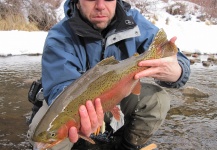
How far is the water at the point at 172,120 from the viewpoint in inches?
110

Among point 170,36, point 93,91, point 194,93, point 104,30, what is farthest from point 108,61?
point 170,36

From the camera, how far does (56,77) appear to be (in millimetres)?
2238

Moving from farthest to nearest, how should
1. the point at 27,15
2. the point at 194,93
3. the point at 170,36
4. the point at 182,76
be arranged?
1. the point at 170,36
2. the point at 27,15
3. the point at 194,93
4. the point at 182,76

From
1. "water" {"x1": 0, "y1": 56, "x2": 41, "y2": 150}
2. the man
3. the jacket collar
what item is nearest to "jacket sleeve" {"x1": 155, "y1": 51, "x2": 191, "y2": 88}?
the man

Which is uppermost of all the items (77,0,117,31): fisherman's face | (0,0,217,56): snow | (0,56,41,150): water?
(77,0,117,31): fisherman's face

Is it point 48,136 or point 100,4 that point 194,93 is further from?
point 48,136

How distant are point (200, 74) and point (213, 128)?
11.9ft

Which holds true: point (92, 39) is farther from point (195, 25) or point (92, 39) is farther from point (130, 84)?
point (195, 25)

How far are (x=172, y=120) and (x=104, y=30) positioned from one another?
4.76ft

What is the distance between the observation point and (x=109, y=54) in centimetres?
253

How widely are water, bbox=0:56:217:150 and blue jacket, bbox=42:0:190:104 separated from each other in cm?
68

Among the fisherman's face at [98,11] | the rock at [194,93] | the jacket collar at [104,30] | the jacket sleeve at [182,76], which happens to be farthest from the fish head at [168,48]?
the rock at [194,93]

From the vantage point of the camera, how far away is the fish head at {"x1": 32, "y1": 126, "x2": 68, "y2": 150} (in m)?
1.66

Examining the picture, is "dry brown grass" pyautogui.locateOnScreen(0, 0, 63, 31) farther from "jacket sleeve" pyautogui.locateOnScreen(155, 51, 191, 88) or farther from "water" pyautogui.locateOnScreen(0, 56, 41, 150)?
"jacket sleeve" pyautogui.locateOnScreen(155, 51, 191, 88)
